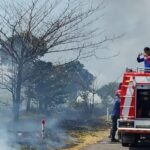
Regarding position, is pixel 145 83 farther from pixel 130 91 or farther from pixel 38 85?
pixel 38 85

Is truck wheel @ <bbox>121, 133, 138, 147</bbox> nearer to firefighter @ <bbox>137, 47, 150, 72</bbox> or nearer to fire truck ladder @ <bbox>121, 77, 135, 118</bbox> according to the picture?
fire truck ladder @ <bbox>121, 77, 135, 118</bbox>

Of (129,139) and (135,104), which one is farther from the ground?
(135,104)

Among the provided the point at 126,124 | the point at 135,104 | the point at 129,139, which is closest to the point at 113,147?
the point at 129,139

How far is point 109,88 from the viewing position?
165ft

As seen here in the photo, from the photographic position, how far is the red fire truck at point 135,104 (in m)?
11.8

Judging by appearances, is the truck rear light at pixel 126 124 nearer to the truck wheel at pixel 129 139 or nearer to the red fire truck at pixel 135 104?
the red fire truck at pixel 135 104

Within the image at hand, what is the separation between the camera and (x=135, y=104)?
11883 millimetres

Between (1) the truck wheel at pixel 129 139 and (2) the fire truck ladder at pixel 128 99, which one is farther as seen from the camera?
(1) the truck wheel at pixel 129 139

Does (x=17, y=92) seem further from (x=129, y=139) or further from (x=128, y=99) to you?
(x=128, y=99)

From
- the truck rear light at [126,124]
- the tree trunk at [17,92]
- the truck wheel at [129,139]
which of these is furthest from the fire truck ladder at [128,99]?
the tree trunk at [17,92]

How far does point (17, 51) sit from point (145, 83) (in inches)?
306

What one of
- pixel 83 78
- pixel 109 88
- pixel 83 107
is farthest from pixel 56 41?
pixel 109 88

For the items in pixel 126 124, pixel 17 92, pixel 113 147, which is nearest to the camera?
pixel 126 124

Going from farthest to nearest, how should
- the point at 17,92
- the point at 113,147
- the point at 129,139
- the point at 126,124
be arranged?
the point at 17,92 → the point at 113,147 → the point at 129,139 → the point at 126,124
